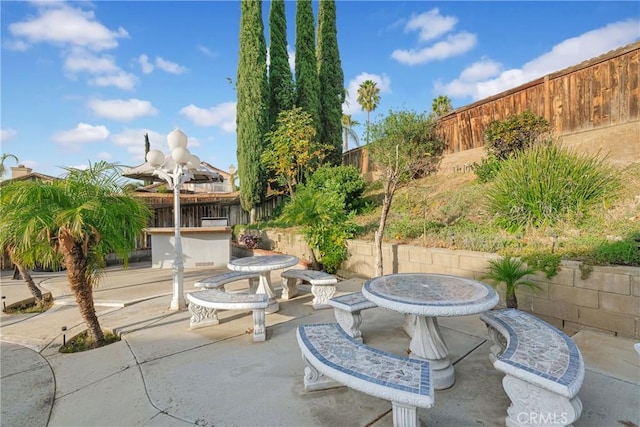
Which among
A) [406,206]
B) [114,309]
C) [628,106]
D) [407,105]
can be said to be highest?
[407,105]

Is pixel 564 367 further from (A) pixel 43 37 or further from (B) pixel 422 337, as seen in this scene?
(A) pixel 43 37

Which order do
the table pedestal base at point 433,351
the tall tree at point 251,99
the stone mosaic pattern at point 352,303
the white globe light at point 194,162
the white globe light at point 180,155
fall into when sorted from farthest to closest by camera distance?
the tall tree at point 251,99 → the white globe light at point 194,162 → the white globe light at point 180,155 → the stone mosaic pattern at point 352,303 → the table pedestal base at point 433,351

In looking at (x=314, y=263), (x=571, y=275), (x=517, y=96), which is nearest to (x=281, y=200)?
(x=314, y=263)

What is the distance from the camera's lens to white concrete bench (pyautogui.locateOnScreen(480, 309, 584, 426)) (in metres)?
1.56

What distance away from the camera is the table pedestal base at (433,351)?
226 cm

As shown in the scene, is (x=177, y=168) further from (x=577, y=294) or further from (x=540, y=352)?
(x=577, y=294)

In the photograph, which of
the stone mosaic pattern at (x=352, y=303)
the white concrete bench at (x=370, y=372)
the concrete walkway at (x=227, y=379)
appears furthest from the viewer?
the stone mosaic pattern at (x=352, y=303)

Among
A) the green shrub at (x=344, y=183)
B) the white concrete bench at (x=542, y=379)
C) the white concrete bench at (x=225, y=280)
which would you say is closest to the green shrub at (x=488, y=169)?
the green shrub at (x=344, y=183)

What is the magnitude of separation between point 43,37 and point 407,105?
8.29m

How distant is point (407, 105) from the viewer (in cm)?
842

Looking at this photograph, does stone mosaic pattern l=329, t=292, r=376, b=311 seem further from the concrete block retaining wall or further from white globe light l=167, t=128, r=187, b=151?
white globe light l=167, t=128, r=187, b=151

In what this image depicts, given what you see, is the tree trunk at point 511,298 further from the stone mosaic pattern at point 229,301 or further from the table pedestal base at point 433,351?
the stone mosaic pattern at point 229,301

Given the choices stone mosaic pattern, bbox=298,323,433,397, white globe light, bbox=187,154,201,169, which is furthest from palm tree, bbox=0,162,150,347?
stone mosaic pattern, bbox=298,323,433,397

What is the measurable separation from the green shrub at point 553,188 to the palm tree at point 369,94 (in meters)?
22.4
